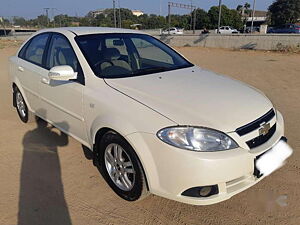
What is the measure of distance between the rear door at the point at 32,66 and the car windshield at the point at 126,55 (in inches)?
34.3

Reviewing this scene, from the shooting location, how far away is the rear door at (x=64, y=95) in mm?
2834

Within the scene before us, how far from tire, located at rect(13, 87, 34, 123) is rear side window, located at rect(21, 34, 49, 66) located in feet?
2.23

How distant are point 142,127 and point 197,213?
95 centimetres

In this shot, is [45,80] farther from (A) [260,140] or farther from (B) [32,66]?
(A) [260,140]

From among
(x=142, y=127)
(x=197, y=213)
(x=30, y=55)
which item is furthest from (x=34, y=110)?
(x=197, y=213)

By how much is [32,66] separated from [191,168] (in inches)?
112

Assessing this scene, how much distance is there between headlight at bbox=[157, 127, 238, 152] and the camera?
2.00 metres

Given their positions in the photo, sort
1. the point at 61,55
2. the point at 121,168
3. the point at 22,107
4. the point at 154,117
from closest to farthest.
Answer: the point at 154,117 < the point at 121,168 < the point at 61,55 < the point at 22,107

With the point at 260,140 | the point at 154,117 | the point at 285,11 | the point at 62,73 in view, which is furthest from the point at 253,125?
the point at 285,11

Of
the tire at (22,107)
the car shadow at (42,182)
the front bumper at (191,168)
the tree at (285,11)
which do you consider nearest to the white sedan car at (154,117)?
the front bumper at (191,168)

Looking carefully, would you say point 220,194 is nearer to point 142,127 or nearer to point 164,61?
point 142,127

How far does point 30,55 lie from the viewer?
3.93m

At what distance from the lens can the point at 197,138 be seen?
201 centimetres

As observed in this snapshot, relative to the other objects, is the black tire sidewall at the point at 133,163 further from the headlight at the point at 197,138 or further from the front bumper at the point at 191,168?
the headlight at the point at 197,138
